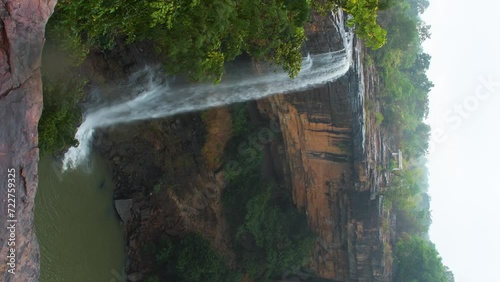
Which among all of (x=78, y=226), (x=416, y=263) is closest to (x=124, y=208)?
(x=78, y=226)

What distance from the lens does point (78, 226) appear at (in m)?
11.7

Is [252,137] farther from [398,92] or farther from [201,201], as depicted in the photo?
[398,92]

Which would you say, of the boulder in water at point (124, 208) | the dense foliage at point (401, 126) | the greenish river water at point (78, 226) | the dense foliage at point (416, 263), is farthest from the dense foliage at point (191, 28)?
the dense foliage at point (416, 263)

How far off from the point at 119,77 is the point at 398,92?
1325 centimetres

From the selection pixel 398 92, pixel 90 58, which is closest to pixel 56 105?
pixel 90 58

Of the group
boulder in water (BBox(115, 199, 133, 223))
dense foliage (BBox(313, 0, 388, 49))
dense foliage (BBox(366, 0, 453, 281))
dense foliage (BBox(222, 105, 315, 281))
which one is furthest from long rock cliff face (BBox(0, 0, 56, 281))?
dense foliage (BBox(366, 0, 453, 281))

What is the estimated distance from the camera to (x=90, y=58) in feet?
33.5

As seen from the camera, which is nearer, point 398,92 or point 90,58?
point 90,58

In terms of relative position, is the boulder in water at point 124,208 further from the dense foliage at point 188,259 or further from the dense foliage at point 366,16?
the dense foliage at point 366,16

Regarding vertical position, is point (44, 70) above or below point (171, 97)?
above

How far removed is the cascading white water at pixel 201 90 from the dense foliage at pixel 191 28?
73.3 inches

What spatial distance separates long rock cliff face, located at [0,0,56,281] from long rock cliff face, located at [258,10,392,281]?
25.3 feet

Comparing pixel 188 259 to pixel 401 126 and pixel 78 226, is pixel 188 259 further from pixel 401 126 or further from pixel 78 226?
pixel 401 126

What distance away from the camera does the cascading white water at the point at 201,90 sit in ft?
38.8
